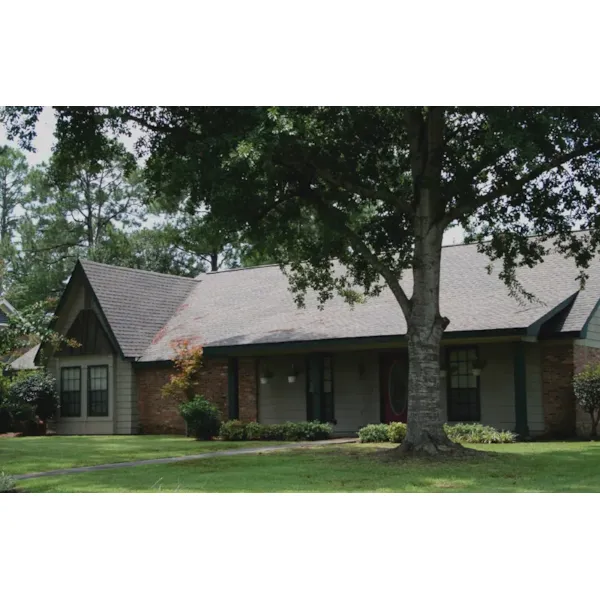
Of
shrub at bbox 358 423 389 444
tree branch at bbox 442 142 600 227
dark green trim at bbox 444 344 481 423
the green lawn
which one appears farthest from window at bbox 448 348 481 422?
tree branch at bbox 442 142 600 227

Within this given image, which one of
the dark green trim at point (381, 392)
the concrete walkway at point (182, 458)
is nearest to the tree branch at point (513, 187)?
the concrete walkway at point (182, 458)

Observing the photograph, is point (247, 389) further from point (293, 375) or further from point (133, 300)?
point (133, 300)

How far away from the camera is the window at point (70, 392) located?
88.1 feet

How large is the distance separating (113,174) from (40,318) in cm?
2297

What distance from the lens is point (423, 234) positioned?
15.4 metres

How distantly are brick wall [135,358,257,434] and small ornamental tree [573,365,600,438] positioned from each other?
880cm

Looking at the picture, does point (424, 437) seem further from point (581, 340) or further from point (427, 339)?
point (581, 340)

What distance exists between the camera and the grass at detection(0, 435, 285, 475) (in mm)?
14922

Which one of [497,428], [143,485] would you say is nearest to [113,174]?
[497,428]

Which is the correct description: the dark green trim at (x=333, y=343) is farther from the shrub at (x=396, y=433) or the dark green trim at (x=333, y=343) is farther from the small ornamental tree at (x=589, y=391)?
the shrub at (x=396, y=433)

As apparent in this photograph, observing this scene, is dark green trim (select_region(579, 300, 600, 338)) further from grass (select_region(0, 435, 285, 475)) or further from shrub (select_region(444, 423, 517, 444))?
grass (select_region(0, 435, 285, 475))

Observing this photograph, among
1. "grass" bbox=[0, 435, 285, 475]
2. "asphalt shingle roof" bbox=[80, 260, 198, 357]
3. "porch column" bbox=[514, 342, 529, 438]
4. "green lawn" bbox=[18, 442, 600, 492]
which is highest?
"asphalt shingle roof" bbox=[80, 260, 198, 357]

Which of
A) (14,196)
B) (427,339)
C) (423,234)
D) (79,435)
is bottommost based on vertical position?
(79,435)
